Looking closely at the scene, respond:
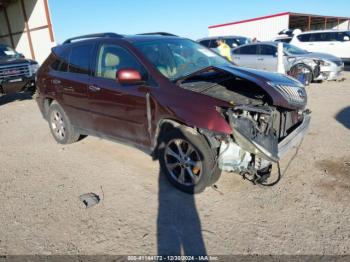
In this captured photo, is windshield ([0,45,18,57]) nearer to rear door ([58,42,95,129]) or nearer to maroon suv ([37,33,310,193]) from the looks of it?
rear door ([58,42,95,129])

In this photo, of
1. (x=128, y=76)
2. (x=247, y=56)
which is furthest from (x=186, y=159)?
(x=247, y=56)

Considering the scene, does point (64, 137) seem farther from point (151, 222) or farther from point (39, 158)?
point (151, 222)

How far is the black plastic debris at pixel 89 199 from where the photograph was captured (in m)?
3.70

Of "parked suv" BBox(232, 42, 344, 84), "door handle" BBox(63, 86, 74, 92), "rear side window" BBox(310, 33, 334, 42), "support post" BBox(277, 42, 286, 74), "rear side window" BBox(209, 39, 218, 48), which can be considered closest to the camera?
"door handle" BBox(63, 86, 74, 92)

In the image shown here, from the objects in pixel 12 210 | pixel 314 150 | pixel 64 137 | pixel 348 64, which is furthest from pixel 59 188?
pixel 348 64

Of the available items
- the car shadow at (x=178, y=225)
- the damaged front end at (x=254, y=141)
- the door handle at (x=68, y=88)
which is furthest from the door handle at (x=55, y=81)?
the damaged front end at (x=254, y=141)

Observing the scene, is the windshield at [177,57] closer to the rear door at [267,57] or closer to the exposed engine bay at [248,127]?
the exposed engine bay at [248,127]

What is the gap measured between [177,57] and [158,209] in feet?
6.63

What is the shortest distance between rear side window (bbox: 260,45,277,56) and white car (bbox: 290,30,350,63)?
15.8 feet

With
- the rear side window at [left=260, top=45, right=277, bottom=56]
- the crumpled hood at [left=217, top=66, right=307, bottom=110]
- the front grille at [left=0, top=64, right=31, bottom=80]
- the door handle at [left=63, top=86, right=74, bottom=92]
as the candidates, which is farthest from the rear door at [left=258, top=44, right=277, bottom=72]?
the door handle at [left=63, top=86, right=74, bottom=92]

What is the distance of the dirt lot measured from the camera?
2.94m

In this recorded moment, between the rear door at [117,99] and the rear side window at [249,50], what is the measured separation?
9.61 m

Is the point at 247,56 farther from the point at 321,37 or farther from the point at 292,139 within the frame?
the point at 292,139

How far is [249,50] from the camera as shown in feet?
43.1
